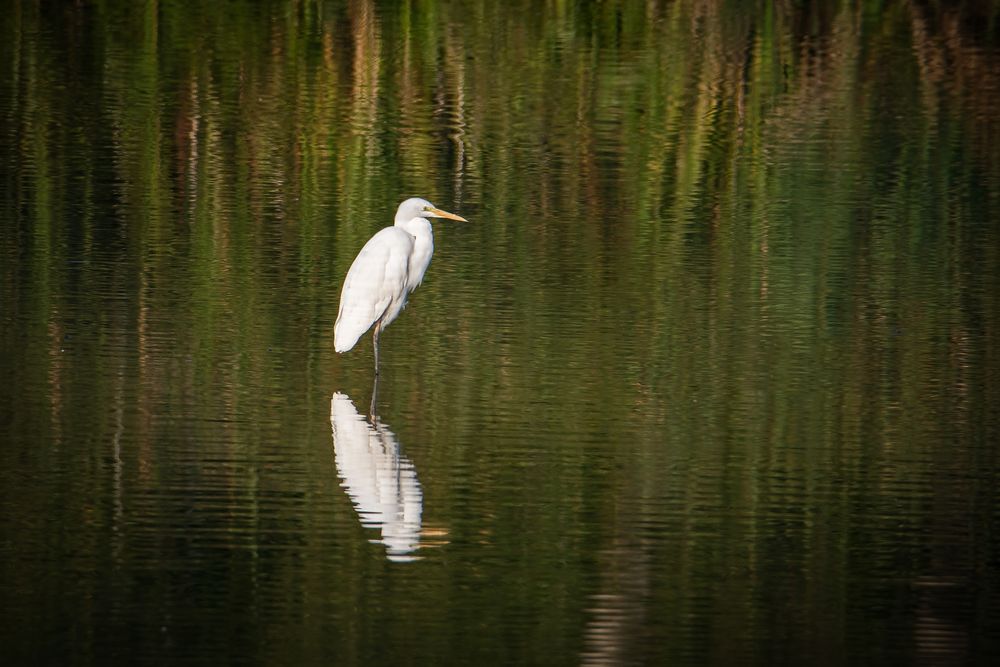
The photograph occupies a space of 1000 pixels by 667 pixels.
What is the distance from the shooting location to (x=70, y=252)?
38.8 feet

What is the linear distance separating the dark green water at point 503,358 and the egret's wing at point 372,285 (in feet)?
0.70

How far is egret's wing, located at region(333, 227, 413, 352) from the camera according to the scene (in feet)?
31.5

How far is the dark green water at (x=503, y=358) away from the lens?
6160 millimetres

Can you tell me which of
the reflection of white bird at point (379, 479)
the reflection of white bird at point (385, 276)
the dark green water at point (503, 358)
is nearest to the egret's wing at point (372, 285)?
the reflection of white bird at point (385, 276)

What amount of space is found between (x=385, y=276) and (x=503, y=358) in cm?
84

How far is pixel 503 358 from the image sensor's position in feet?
31.4

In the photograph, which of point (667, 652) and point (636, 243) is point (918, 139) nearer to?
point (636, 243)

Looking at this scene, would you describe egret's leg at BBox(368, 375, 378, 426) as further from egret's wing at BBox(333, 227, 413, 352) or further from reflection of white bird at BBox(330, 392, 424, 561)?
egret's wing at BBox(333, 227, 413, 352)

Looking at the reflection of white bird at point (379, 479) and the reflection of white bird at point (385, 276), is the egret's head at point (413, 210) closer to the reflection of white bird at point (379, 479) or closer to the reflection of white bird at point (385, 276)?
the reflection of white bird at point (385, 276)

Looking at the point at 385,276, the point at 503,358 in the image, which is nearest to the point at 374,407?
the point at 503,358

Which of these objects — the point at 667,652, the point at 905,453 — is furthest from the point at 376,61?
the point at 667,652

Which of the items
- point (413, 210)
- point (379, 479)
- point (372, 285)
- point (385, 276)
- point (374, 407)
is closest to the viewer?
point (379, 479)

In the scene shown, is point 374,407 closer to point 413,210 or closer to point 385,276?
point 385,276

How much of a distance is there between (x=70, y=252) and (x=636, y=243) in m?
3.34
